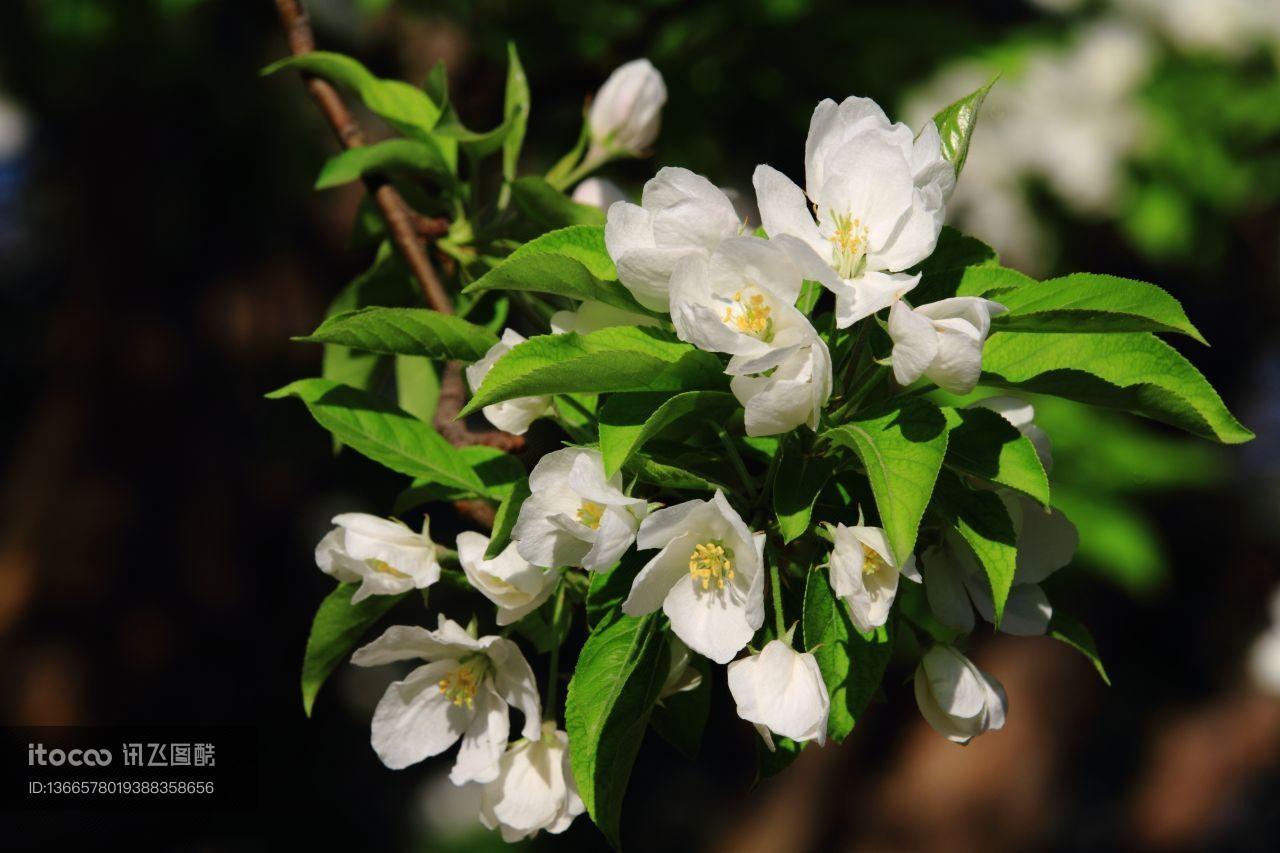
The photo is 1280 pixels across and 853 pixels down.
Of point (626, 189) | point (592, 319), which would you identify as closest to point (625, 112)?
point (592, 319)

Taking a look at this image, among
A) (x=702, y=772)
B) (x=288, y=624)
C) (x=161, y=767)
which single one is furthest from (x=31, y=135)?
(x=702, y=772)

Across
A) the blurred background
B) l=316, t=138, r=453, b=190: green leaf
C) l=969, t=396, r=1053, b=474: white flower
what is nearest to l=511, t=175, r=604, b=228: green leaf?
l=316, t=138, r=453, b=190: green leaf

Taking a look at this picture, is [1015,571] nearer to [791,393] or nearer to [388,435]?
[791,393]

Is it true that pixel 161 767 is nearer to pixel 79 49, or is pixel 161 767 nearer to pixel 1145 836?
pixel 79 49

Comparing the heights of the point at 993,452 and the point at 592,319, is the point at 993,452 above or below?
below

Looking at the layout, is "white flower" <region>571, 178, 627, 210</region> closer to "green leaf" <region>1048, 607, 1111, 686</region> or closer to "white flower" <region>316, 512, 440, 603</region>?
"white flower" <region>316, 512, 440, 603</region>

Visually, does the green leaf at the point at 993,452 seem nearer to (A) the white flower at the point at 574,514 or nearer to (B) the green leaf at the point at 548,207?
(A) the white flower at the point at 574,514

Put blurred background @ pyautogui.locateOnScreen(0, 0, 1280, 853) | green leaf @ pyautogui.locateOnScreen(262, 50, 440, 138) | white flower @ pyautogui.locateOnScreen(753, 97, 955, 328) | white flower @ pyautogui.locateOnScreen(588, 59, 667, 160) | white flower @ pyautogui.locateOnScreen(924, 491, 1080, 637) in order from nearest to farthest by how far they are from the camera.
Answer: white flower @ pyautogui.locateOnScreen(753, 97, 955, 328), white flower @ pyautogui.locateOnScreen(924, 491, 1080, 637), green leaf @ pyautogui.locateOnScreen(262, 50, 440, 138), white flower @ pyautogui.locateOnScreen(588, 59, 667, 160), blurred background @ pyautogui.locateOnScreen(0, 0, 1280, 853)

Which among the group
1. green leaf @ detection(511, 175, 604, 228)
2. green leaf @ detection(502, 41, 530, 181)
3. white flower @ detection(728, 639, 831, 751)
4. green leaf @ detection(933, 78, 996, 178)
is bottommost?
white flower @ detection(728, 639, 831, 751)
